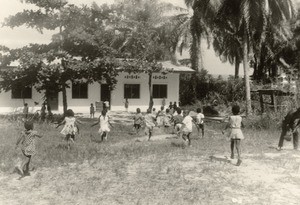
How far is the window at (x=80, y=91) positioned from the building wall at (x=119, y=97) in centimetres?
21

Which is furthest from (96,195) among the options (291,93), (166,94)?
(166,94)

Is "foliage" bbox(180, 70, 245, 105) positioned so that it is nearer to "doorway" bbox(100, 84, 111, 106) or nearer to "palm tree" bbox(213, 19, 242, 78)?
"palm tree" bbox(213, 19, 242, 78)

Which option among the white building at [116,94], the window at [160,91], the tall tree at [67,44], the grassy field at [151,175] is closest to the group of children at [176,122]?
the grassy field at [151,175]

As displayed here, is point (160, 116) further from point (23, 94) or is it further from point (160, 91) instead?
point (160, 91)

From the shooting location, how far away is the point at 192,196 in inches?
291

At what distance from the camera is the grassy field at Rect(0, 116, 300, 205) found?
7.37 m

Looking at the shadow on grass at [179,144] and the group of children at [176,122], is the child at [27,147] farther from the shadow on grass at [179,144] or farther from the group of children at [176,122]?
the shadow on grass at [179,144]

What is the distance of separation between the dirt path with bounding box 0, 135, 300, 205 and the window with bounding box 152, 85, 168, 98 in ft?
62.8

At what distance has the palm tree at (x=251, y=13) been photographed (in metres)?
22.4

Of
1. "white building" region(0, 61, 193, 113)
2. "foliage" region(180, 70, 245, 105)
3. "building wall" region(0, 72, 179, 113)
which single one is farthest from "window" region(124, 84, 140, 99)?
"foliage" region(180, 70, 245, 105)

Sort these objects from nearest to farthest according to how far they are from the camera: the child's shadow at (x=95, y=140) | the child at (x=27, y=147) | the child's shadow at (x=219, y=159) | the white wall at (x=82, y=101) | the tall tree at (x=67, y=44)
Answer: the child at (x=27, y=147), the child's shadow at (x=219, y=159), the child's shadow at (x=95, y=140), the tall tree at (x=67, y=44), the white wall at (x=82, y=101)

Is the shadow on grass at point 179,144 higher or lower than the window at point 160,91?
lower

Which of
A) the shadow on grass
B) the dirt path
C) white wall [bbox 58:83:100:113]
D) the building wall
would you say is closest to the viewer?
the dirt path

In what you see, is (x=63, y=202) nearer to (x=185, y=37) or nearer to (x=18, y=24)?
(x=18, y=24)
